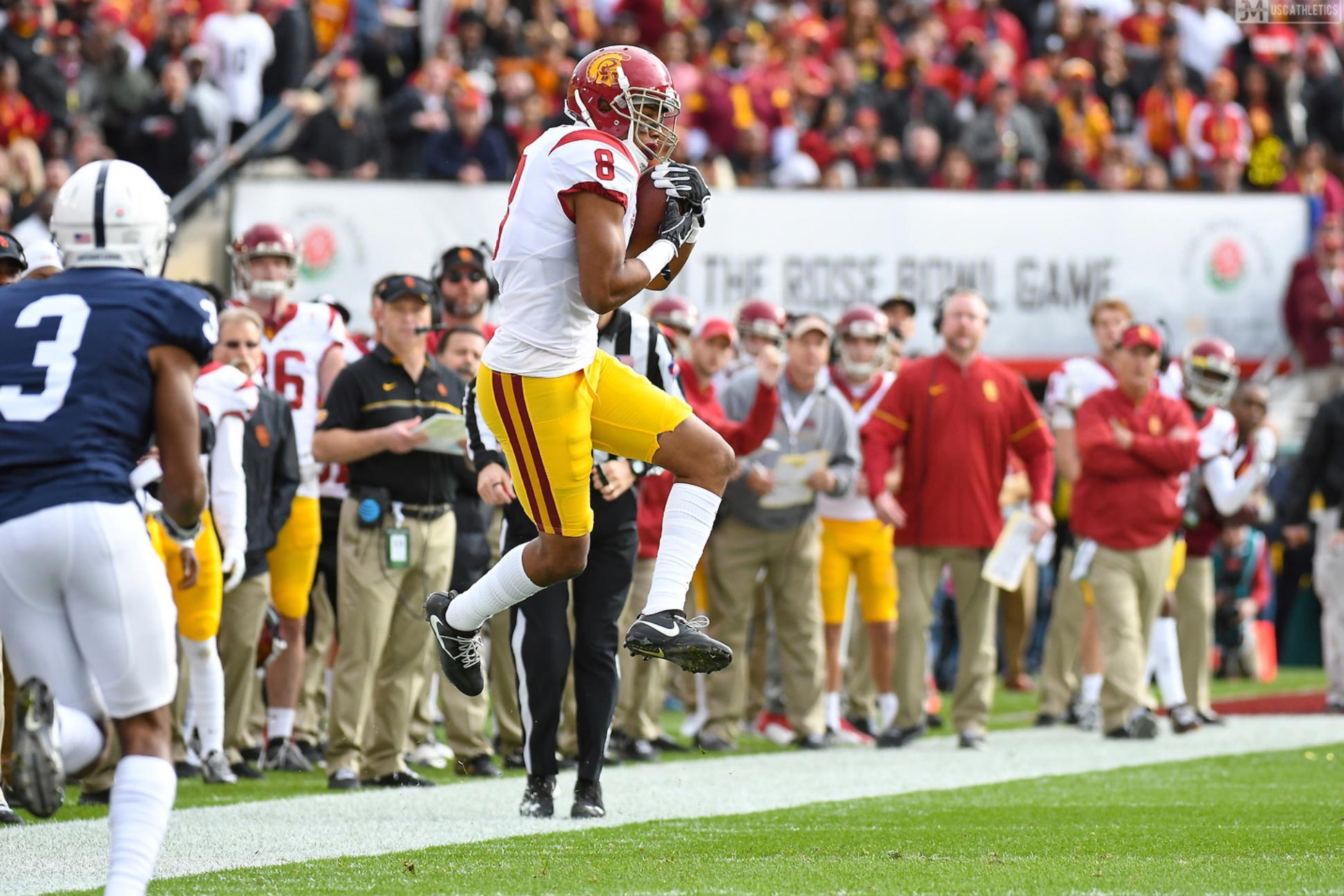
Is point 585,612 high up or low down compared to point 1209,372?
down

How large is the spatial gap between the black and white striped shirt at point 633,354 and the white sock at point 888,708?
3.36 metres

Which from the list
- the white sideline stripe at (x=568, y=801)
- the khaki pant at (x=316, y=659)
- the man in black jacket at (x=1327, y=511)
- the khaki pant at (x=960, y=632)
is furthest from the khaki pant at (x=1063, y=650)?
the khaki pant at (x=316, y=659)

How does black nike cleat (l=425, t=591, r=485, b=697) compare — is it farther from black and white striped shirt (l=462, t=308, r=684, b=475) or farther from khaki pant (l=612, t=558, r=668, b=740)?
khaki pant (l=612, t=558, r=668, b=740)

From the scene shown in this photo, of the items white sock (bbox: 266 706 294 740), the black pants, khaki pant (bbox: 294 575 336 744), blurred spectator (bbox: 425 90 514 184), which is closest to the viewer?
the black pants

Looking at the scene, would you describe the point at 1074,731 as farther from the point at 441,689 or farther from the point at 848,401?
the point at 441,689

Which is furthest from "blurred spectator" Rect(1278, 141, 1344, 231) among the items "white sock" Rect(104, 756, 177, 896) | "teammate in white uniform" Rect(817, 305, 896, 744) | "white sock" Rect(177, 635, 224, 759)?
"white sock" Rect(104, 756, 177, 896)

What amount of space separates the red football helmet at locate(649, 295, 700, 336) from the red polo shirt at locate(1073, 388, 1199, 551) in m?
2.09

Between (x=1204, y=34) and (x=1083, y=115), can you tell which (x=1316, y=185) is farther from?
(x=1204, y=34)

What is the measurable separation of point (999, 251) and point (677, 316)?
17.9 feet

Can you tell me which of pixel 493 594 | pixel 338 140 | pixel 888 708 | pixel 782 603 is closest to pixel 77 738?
pixel 493 594

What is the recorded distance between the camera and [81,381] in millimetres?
4430

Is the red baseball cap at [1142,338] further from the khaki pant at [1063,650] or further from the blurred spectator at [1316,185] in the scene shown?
the blurred spectator at [1316,185]

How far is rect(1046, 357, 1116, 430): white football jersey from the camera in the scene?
11.6 meters

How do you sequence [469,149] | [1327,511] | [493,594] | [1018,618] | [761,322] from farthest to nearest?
[469,149]
[1018,618]
[1327,511]
[761,322]
[493,594]
